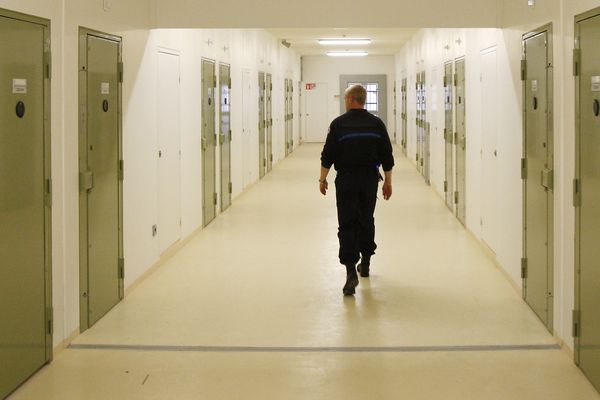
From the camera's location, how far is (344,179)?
6043mm

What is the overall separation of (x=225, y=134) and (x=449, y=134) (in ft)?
9.70

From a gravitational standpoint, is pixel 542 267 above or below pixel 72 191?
below

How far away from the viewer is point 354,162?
6.02 metres

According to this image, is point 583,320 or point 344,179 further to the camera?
point 344,179

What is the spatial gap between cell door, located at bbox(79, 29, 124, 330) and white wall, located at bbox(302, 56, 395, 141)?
1998 cm

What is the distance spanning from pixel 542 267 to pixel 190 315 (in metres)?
2.39

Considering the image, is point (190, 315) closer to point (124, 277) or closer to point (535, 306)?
point (124, 277)

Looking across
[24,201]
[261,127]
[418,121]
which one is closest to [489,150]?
[24,201]

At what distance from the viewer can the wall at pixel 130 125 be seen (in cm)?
462

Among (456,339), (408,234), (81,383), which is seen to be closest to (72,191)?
(81,383)

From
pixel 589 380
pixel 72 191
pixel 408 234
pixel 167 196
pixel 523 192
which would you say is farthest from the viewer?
pixel 408 234

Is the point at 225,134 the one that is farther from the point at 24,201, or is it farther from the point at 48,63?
the point at 24,201

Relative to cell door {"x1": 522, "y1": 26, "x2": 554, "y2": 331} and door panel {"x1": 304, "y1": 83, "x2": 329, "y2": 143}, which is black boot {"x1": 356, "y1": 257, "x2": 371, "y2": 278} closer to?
cell door {"x1": 522, "y1": 26, "x2": 554, "y2": 331}

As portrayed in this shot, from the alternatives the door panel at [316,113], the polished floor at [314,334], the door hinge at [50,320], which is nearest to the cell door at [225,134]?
the polished floor at [314,334]
